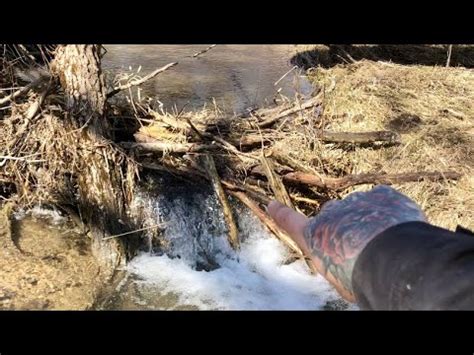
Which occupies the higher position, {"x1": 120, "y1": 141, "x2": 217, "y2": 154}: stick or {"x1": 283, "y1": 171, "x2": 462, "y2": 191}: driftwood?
{"x1": 120, "y1": 141, "x2": 217, "y2": 154}: stick

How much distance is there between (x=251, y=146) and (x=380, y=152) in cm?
135

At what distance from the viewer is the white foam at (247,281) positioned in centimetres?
449

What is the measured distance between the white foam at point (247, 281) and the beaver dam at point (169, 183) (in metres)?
0.01

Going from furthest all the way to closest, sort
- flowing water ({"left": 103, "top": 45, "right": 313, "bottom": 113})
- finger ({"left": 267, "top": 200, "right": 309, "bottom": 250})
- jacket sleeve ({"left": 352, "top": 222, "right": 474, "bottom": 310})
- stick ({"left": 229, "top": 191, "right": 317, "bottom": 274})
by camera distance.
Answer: flowing water ({"left": 103, "top": 45, "right": 313, "bottom": 113}) → stick ({"left": 229, "top": 191, "right": 317, "bottom": 274}) → finger ({"left": 267, "top": 200, "right": 309, "bottom": 250}) → jacket sleeve ({"left": 352, "top": 222, "right": 474, "bottom": 310})

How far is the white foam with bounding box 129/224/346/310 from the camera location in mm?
4488

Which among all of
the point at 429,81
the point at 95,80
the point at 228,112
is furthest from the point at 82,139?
the point at 429,81

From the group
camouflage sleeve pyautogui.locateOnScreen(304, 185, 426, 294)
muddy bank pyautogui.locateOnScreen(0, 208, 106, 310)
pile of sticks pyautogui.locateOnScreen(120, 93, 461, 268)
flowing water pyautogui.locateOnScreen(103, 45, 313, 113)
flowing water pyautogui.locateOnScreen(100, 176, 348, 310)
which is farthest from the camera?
flowing water pyautogui.locateOnScreen(103, 45, 313, 113)

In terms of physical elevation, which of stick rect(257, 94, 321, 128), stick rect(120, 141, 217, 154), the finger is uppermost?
the finger

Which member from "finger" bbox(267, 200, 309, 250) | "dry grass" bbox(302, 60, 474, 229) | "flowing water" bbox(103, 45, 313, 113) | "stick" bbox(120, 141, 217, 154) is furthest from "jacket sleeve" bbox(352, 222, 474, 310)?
"flowing water" bbox(103, 45, 313, 113)

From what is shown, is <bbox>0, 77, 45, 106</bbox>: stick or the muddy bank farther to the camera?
<bbox>0, 77, 45, 106</bbox>: stick

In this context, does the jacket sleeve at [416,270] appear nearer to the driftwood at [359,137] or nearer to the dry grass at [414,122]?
the dry grass at [414,122]

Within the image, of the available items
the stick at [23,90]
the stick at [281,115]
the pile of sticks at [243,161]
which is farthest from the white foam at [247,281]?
the stick at [23,90]

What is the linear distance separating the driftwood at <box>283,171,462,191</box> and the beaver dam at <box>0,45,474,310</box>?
13 mm

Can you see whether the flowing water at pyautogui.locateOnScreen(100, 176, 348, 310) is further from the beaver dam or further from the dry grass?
the dry grass
